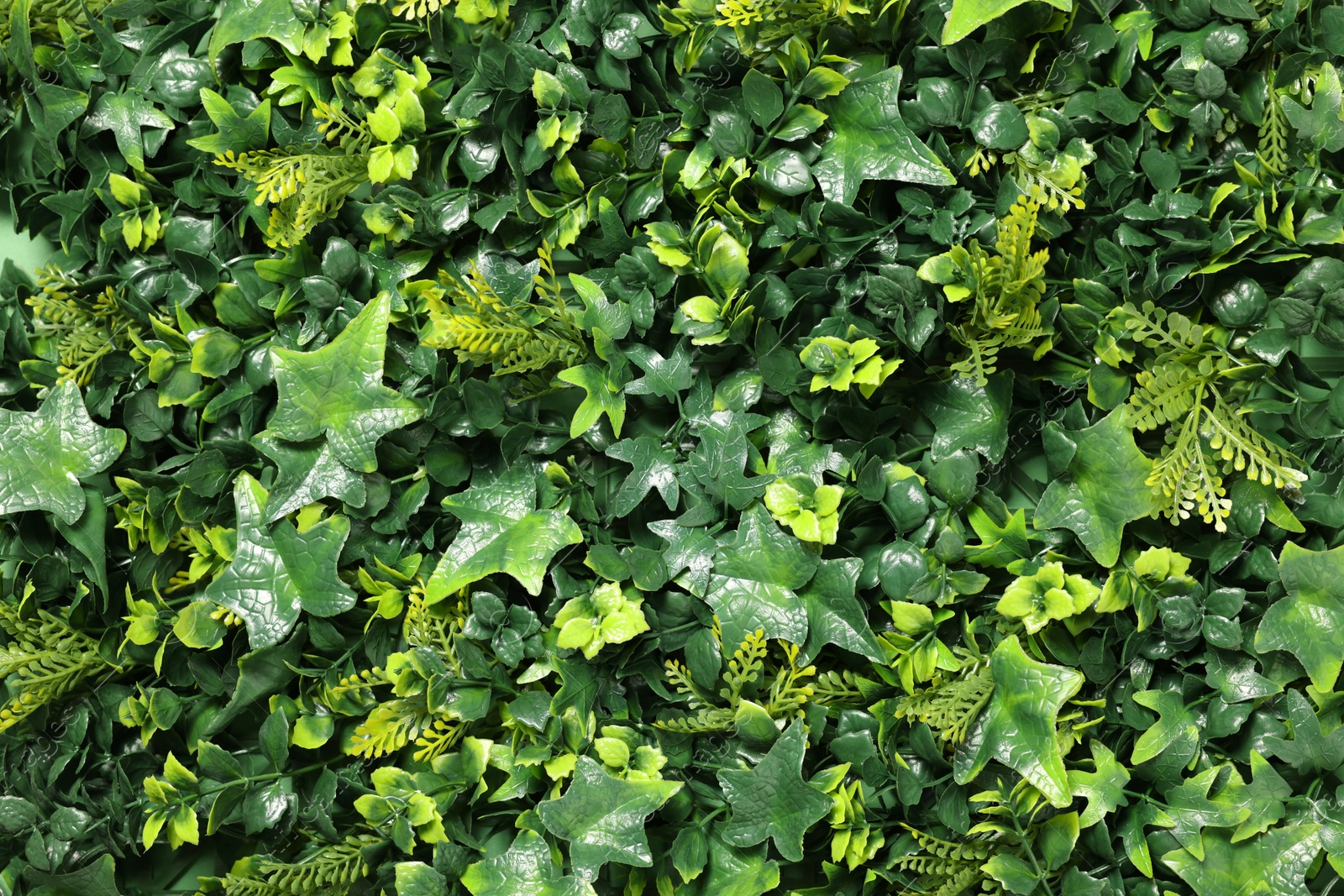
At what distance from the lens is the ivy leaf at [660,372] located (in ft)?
2.97

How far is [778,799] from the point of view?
2.87ft

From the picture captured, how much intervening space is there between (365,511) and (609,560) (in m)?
0.25

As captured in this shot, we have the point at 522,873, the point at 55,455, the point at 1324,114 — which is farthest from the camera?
the point at 55,455

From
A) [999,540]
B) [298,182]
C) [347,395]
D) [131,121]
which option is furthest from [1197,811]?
[131,121]

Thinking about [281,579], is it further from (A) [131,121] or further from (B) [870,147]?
(B) [870,147]

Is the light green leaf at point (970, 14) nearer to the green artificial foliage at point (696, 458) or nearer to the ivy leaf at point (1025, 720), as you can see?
the green artificial foliage at point (696, 458)

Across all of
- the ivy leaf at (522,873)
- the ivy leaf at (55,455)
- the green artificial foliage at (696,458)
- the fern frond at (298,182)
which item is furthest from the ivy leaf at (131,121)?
the ivy leaf at (522,873)

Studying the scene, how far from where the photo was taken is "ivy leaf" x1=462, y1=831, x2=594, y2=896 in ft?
2.99

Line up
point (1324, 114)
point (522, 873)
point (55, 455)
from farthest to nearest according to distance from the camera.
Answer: point (55, 455) < point (522, 873) < point (1324, 114)

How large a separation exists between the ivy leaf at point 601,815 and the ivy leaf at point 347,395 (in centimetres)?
35

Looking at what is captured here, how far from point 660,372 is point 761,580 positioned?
8.2 inches

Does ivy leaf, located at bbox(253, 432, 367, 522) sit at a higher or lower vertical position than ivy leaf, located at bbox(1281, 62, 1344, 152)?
lower

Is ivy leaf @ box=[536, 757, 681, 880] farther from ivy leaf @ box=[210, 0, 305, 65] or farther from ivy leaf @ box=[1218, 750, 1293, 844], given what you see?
ivy leaf @ box=[210, 0, 305, 65]

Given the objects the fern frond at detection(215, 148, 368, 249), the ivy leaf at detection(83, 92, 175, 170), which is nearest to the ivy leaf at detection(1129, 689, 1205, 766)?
the fern frond at detection(215, 148, 368, 249)
